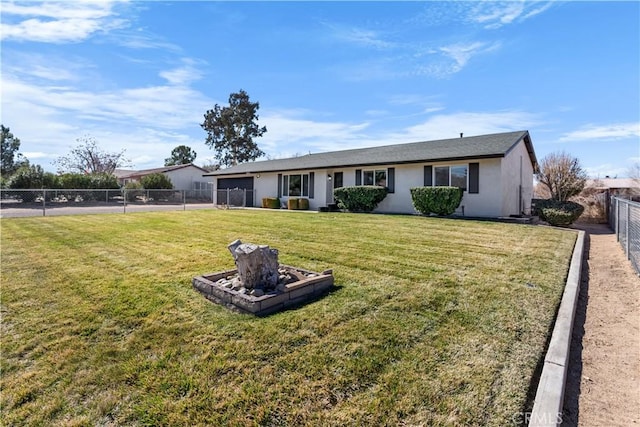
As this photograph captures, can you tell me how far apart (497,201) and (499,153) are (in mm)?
1944

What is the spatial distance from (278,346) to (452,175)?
12.8 metres

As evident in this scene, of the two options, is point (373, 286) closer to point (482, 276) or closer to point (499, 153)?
point (482, 276)

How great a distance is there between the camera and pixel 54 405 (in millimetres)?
2211

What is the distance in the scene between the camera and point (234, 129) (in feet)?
139

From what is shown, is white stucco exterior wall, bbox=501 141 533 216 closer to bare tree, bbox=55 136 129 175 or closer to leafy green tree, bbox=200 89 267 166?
leafy green tree, bbox=200 89 267 166

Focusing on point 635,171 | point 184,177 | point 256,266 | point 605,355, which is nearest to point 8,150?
point 184,177

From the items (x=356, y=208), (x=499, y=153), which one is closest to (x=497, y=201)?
(x=499, y=153)

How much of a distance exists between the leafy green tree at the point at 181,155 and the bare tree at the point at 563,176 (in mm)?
54013

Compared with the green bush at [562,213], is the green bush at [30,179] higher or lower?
higher

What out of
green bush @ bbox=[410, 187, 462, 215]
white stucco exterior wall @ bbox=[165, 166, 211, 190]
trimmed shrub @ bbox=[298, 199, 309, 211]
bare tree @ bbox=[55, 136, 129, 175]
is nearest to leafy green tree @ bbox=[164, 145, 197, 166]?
bare tree @ bbox=[55, 136, 129, 175]

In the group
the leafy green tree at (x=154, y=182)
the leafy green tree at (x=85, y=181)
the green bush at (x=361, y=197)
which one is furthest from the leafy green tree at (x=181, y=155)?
the green bush at (x=361, y=197)

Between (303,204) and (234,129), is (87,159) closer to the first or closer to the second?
(234,129)

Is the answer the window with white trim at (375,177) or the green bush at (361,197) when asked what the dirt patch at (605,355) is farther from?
the window with white trim at (375,177)

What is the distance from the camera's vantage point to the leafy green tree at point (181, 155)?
58.0m
